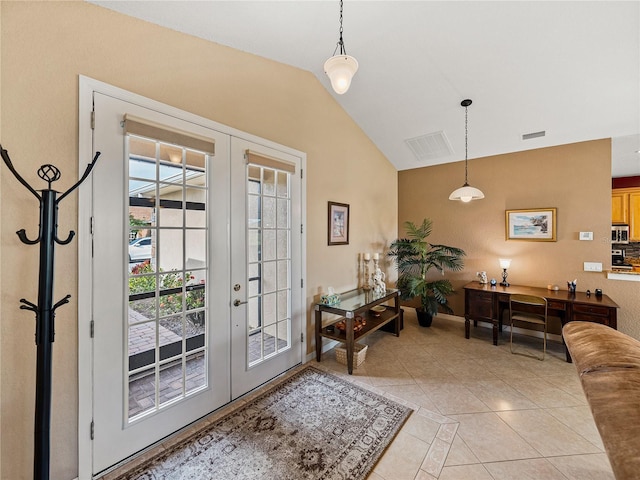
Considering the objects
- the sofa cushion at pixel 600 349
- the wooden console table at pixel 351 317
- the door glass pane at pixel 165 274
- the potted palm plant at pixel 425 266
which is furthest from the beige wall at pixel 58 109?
the potted palm plant at pixel 425 266

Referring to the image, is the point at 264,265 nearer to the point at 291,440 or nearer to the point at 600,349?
the point at 291,440

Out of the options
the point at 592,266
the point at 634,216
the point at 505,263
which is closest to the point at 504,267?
the point at 505,263

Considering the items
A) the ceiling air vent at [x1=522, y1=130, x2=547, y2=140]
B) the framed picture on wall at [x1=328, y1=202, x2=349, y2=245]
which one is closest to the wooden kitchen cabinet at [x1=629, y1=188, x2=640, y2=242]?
the ceiling air vent at [x1=522, y1=130, x2=547, y2=140]

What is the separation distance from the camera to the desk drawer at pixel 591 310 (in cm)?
292

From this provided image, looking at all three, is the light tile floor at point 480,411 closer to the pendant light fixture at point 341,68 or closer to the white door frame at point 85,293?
the white door frame at point 85,293

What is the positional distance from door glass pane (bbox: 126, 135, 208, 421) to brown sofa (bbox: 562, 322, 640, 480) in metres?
2.30

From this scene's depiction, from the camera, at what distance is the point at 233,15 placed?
2.00 metres

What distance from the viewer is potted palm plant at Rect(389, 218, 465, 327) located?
404 cm

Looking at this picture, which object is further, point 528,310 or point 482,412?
point 528,310

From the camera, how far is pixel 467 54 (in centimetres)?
256

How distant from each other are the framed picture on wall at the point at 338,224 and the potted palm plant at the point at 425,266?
1.28 meters

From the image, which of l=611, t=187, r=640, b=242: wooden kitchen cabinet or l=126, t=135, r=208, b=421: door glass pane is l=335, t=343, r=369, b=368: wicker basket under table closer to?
l=126, t=135, r=208, b=421: door glass pane

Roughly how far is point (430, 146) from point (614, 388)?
12.4 ft

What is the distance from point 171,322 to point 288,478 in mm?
1288
